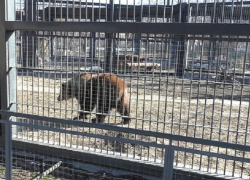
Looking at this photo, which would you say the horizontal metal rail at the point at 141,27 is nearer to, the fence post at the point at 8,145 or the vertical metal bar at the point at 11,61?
the vertical metal bar at the point at 11,61

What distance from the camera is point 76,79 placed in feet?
20.2

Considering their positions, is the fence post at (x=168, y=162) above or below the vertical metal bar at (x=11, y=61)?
below

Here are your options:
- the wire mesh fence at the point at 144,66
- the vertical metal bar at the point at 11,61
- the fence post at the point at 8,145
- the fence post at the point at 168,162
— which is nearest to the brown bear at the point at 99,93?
the wire mesh fence at the point at 144,66

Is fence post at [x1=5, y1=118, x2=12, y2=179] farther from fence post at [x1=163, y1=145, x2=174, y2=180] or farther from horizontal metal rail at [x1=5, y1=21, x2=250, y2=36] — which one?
horizontal metal rail at [x1=5, y1=21, x2=250, y2=36]

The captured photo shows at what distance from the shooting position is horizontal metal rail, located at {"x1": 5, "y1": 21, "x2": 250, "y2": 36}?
12.5 feet

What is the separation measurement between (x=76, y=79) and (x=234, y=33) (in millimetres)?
3287

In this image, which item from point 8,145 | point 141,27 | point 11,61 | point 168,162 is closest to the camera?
point 168,162

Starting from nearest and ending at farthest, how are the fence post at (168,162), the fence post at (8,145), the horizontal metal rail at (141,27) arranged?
1. the fence post at (168,162)
2. the fence post at (8,145)
3. the horizontal metal rail at (141,27)

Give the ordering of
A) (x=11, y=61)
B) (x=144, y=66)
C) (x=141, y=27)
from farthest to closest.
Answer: (x=144, y=66)
(x=11, y=61)
(x=141, y=27)

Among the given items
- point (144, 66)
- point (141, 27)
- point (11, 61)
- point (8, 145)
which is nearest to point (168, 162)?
point (8, 145)

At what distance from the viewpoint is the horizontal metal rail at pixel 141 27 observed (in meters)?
3.80

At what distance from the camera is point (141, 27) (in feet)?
13.8

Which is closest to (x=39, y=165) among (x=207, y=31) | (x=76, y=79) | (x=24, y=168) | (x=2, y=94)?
(x=24, y=168)

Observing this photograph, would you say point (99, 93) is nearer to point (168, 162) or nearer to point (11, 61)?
point (11, 61)
